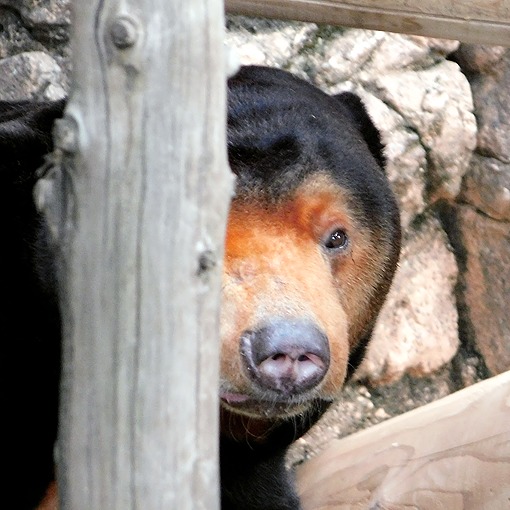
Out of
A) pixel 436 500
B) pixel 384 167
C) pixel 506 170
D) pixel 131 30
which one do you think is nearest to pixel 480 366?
pixel 506 170

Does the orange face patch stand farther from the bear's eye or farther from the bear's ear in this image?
the bear's ear

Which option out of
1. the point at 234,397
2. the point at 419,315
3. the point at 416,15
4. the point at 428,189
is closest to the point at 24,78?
the point at 416,15

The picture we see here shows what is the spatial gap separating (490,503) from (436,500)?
233 millimetres

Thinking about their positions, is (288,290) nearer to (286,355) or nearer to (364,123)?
(286,355)

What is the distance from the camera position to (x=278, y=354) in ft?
8.15

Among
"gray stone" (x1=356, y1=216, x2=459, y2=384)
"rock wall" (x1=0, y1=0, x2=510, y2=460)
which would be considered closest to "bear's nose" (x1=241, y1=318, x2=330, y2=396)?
"rock wall" (x1=0, y1=0, x2=510, y2=460)

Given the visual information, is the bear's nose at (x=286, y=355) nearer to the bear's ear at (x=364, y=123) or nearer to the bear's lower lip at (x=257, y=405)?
the bear's lower lip at (x=257, y=405)

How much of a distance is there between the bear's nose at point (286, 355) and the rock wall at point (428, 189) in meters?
2.36

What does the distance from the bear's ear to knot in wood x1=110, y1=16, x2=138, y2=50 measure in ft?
7.25

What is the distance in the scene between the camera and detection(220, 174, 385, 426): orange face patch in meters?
2.55

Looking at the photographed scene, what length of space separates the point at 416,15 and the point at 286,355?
1.46 metres

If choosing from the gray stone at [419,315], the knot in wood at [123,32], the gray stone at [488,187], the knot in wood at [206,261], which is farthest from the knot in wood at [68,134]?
the gray stone at [488,187]

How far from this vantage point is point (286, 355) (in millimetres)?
2492

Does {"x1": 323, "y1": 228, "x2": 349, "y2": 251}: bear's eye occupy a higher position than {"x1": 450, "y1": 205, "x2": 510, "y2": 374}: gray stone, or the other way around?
{"x1": 323, "y1": 228, "x2": 349, "y2": 251}: bear's eye
